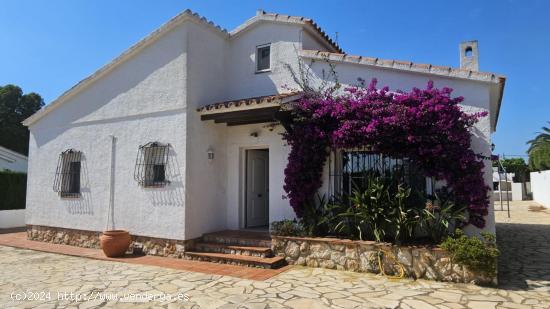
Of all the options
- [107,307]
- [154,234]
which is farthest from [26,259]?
[107,307]

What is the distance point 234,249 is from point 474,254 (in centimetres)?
586

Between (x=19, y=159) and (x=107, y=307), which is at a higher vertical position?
(x=19, y=159)

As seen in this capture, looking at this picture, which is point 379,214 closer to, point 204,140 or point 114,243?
point 204,140

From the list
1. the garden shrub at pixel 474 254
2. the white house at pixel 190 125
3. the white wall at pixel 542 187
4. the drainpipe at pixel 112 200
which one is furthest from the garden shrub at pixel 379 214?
the white wall at pixel 542 187

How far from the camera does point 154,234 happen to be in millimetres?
11219

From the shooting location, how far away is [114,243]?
1085 centimetres

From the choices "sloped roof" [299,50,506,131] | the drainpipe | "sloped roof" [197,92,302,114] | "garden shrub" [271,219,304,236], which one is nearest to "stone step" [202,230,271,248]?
"garden shrub" [271,219,304,236]

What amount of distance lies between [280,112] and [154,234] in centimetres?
541

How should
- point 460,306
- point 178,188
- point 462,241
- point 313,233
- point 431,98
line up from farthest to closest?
1. point 178,188
2. point 313,233
3. point 431,98
4. point 462,241
5. point 460,306

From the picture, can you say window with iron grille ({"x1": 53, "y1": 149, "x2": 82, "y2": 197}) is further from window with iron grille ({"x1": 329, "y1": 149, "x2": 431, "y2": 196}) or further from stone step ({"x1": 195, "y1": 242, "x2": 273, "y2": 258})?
window with iron grille ({"x1": 329, "y1": 149, "x2": 431, "y2": 196})

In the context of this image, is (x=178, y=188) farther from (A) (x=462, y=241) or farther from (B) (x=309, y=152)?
(A) (x=462, y=241)

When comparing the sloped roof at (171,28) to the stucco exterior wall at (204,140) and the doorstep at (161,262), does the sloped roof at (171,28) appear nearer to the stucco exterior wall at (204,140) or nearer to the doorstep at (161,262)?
the stucco exterior wall at (204,140)

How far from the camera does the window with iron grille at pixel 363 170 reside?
946cm

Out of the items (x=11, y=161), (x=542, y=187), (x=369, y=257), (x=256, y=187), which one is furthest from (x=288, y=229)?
(x=542, y=187)
